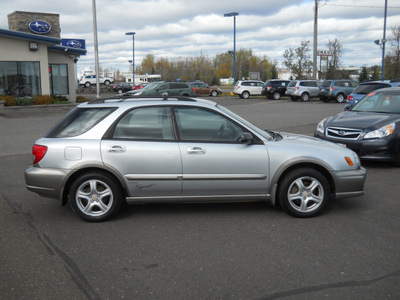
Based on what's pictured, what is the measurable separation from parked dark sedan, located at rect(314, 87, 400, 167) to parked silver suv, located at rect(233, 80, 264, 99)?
29.8 meters

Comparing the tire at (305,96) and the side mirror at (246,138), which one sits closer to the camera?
the side mirror at (246,138)

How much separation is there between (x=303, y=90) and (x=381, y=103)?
24.8m

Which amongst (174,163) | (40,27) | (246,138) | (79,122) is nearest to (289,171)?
(246,138)

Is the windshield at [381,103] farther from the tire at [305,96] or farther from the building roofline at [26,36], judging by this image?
the tire at [305,96]

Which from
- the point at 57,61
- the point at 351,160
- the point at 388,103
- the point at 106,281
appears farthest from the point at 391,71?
the point at 106,281

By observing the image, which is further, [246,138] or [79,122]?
[79,122]

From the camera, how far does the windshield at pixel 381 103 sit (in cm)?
905

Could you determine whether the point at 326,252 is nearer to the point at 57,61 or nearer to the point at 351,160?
the point at 351,160

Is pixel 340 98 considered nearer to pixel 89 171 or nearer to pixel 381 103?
pixel 381 103

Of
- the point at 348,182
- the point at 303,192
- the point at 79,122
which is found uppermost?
the point at 79,122

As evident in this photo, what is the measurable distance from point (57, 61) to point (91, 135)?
2604 cm

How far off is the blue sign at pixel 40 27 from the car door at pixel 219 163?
31.2 m

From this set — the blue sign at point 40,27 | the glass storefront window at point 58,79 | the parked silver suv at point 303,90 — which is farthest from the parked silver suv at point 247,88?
the blue sign at point 40,27

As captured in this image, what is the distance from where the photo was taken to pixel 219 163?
5.03m
